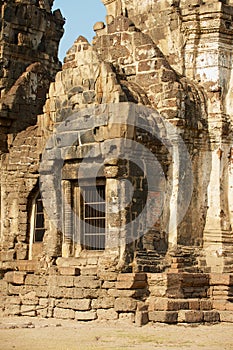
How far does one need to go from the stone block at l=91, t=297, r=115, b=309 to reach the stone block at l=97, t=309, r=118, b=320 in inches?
2.9

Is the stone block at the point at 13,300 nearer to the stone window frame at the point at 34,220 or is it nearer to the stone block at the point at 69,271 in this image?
the stone block at the point at 69,271

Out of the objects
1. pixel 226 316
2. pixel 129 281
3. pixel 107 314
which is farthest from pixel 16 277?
pixel 226 316

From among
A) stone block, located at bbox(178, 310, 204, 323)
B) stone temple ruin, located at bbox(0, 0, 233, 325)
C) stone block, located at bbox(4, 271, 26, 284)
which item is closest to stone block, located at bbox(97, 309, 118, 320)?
stone temple ruin, located at bbox(0, 0, 233, 325)

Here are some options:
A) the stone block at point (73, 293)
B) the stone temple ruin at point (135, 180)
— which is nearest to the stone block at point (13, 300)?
the stone temple ruin at point (135, 180)

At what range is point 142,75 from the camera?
1731cm

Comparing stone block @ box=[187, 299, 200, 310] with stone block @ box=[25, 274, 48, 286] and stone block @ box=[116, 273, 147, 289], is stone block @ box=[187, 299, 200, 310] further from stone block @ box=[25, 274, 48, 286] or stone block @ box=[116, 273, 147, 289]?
stone block @ box=[25, 274, 48, 286]

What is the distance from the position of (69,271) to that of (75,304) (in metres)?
0.69

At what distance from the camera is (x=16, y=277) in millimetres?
17234

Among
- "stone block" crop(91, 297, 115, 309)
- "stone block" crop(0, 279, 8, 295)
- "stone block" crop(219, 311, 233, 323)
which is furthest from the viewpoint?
"stone block" crop(0, 279, 8, 295)

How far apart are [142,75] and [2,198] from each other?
456 cm

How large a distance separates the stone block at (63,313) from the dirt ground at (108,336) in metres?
0.22

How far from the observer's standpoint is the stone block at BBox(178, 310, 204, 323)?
14.9 meters

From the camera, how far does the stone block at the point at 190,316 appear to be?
14882 millimetres

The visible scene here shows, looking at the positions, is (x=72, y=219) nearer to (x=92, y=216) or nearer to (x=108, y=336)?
(x=92, y=216)
